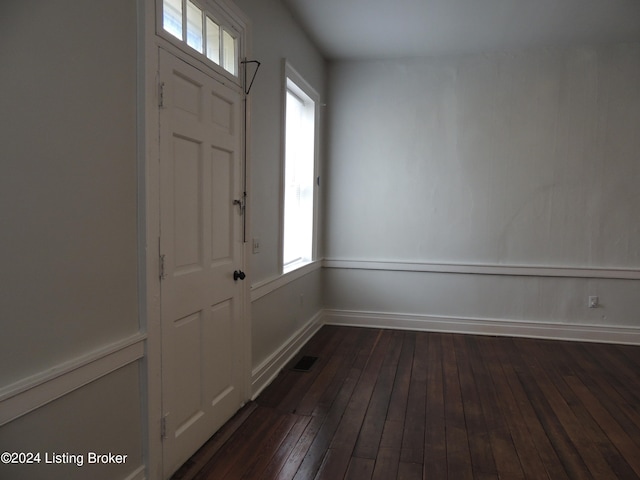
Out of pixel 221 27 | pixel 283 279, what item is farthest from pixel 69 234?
pixel 283 279

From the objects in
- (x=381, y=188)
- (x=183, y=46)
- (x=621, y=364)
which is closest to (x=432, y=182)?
(x=381, y=188)

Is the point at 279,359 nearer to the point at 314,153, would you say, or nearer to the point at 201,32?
the point at 314,153

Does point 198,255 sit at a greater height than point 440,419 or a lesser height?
greater

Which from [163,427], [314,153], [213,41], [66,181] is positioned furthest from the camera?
[314,153]

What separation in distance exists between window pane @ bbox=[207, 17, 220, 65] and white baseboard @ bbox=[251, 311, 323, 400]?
6.66 ft

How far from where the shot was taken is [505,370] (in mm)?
3682

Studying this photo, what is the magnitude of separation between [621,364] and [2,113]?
458cm

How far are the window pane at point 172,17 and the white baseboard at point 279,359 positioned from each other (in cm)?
215

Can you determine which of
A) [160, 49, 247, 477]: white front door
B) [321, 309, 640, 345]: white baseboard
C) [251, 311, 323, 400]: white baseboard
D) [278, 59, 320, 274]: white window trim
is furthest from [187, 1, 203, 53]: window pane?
[321, 309, 640, 345]: white baseboard

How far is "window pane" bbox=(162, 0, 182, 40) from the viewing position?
2.03 metres

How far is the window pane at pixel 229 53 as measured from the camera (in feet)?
8.55

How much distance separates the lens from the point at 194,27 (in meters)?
2.29

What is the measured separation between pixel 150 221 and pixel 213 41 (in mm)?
1173

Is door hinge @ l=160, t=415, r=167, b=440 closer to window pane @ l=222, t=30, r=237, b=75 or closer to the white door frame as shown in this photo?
the white door frame
